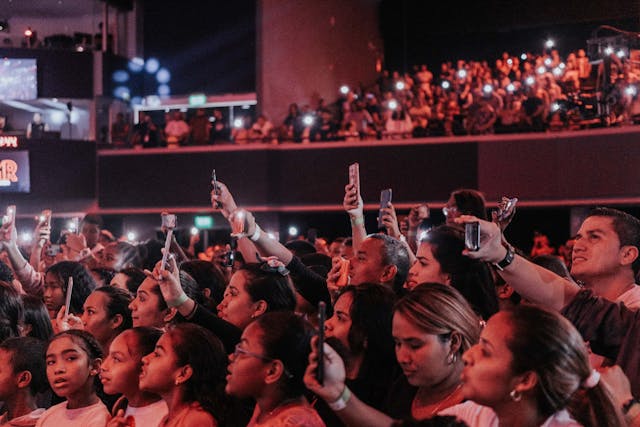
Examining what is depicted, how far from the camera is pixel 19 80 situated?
58.3ft

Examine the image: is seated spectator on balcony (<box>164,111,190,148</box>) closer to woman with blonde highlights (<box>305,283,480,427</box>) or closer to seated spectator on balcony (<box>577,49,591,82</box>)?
seated spectator on balcony (<box>577,49,591,82</box>)

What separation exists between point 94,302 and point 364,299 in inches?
72.1

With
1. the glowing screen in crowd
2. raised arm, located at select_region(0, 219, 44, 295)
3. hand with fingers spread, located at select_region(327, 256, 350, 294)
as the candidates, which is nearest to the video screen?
the glowing screen in crowd

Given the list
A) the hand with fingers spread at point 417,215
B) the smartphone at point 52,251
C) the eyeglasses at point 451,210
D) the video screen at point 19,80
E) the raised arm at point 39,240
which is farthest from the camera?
the video screen at point 19,80

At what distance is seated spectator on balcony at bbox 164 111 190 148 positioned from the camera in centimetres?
1698

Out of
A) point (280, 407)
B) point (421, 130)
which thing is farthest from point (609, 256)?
point (421, 130)

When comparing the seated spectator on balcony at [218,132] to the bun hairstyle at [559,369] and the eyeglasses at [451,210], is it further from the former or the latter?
the bun hairstyle at [559,369]

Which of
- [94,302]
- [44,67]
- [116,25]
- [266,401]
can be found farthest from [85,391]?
[116,25]

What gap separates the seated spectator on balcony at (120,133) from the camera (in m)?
17.4

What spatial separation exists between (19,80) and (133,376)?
14739mm

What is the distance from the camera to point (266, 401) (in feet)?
11.0

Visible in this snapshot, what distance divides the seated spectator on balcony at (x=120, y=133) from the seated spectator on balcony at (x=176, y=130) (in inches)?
27.5

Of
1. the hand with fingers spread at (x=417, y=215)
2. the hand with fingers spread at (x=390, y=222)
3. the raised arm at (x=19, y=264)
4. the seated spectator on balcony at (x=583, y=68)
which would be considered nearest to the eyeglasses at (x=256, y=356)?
the hand with fingers spread at (x=390, y=222)

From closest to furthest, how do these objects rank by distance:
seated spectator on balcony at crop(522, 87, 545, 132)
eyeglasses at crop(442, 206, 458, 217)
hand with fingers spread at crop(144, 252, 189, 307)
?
hand with fingers spread at crop(144, 252, 189, 307), eyeglasses at crop(442, 206, 458, 217), seated spectator on balcony at crop(522, 87, 545, 132)
